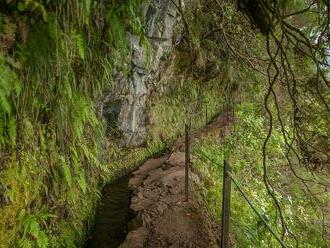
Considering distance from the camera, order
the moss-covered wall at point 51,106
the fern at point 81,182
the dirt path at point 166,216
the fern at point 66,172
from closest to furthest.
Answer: the moss-covered wall at point 51,106
the fern at point 66,172
the fern at point 81,182
the dirt path at point 166,216

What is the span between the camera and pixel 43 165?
420cm

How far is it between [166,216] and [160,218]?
84 millimetres

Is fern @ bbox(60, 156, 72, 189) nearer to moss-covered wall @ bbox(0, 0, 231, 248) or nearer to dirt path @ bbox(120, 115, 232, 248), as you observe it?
moss-covered wall @ bbox(0, 0, 231, 248)

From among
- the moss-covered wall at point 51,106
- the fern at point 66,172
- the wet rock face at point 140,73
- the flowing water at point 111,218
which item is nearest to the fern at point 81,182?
the moss-covered wall at point 51,106

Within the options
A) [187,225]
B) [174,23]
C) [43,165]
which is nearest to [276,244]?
[187,225]

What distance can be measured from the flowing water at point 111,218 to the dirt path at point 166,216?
300 millimetres

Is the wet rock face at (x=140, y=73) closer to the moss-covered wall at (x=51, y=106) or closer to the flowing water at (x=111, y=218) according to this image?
the flowing water at (x=111, y=218)

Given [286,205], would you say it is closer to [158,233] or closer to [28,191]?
[158,233]

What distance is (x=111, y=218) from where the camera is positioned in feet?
21.4

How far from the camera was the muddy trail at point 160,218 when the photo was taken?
16.1 feet

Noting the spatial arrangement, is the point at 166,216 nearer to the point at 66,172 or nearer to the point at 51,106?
the point at 66,172

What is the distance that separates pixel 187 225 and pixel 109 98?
3.57 meters

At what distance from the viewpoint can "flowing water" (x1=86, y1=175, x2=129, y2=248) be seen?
5766mm

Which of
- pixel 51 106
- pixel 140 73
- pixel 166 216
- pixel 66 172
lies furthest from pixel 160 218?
pixel 140 73
